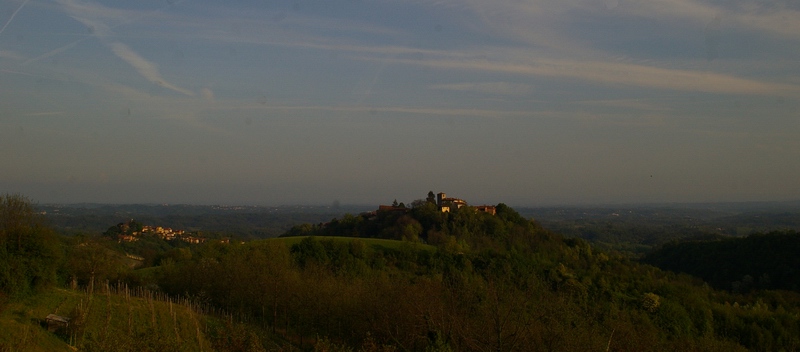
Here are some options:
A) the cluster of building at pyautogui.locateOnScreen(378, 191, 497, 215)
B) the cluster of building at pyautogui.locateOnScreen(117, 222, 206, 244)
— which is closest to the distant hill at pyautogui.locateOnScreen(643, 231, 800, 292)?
the cluster of building at pyautogui.locateOnScreen(378, 191, 497, 215)

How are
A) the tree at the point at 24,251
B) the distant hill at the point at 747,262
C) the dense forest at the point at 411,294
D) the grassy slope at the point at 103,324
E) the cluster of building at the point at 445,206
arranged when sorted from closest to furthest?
the grassy slope at the point at 103,324
the dense forest at the point at 411,294
the tree at the point at 24,251
the distant hill at the point at 747,262
the cluster of building at the point at 445,206

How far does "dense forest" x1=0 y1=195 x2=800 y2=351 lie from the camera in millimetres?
14812

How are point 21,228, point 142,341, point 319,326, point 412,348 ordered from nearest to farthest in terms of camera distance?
point 142,341, point 412,348, point 21,228, point 319,326

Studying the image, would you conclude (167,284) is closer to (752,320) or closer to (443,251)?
(443,251)

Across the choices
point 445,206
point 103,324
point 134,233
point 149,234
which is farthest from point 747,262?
point 149,234

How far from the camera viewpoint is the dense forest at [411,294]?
14812 millimetres

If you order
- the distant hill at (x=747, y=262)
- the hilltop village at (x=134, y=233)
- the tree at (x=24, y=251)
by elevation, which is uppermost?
the tree at (x=24, y=251)

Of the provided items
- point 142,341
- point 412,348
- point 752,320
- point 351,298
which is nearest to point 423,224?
point 752,320

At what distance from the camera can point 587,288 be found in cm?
3691

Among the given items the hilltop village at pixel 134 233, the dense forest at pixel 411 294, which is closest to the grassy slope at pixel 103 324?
the dense forest at pixel 411 294

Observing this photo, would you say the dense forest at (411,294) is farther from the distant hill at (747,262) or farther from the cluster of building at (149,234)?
the cluster of building at (149,234)

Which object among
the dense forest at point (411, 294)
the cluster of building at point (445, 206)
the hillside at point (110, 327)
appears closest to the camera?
the hillside at point (110, 327)

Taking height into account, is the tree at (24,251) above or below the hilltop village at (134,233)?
above

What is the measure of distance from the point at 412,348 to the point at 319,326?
6.12 metres
